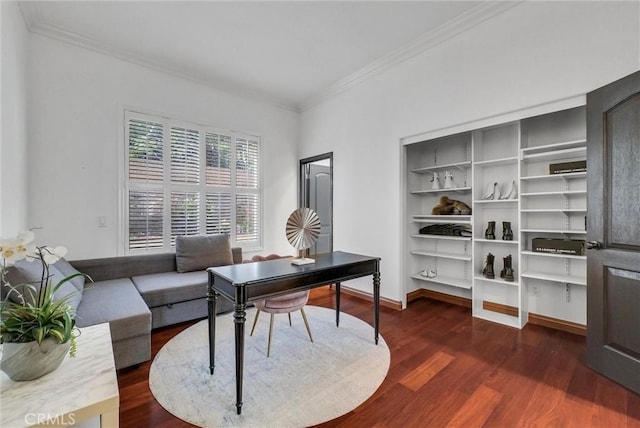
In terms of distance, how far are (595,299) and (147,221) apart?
14.8 feet

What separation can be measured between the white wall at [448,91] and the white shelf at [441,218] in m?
0.40

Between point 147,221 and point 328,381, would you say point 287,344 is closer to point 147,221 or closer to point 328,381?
point 328,381

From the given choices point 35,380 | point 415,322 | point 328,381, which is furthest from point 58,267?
point 415,322

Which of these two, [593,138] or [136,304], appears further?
[136,304]

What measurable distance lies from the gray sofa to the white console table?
3.71ft

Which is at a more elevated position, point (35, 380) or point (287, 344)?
point (35, 380)

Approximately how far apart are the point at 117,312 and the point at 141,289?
624mm

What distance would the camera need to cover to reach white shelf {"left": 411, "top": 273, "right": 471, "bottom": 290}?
3.27 m

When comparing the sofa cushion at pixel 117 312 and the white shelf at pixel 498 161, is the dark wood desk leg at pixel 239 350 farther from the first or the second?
the white shelf at pixel 498 161

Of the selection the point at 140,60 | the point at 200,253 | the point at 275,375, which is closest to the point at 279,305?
the point at 275,375

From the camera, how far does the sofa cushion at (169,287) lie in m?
2.75

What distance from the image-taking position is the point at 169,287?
2852mm

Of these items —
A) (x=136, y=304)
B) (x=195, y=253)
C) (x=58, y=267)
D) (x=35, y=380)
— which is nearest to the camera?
(x=35, y=380)

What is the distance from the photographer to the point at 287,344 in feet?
8.13
